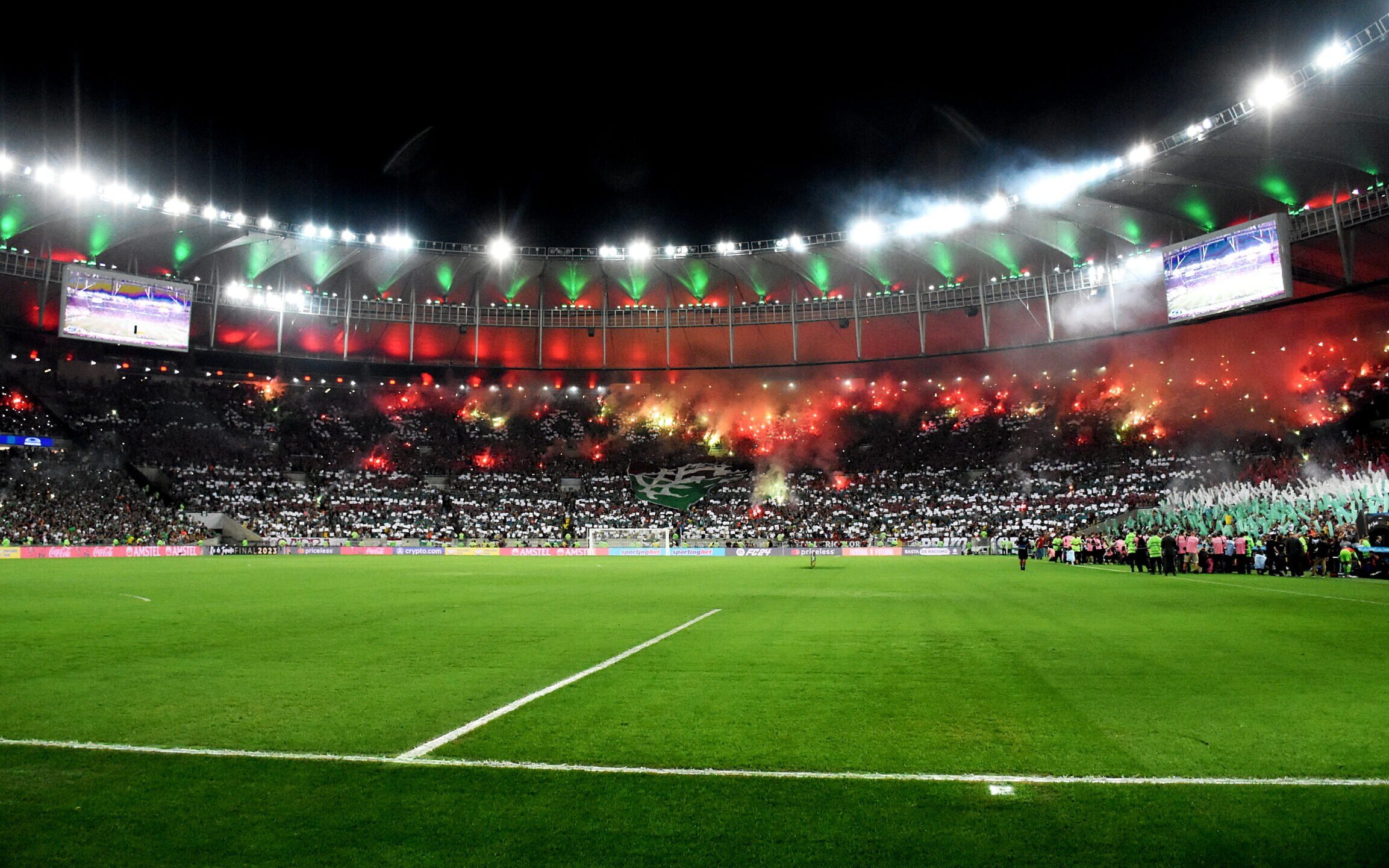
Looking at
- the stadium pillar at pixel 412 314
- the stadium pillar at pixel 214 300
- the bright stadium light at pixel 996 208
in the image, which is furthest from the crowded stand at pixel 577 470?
the bright stadium light at pixel 996 208

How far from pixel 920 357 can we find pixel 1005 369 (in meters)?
8.34

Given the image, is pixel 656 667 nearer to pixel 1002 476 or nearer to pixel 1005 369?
pixel 1002 476

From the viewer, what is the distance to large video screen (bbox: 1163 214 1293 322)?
120ft

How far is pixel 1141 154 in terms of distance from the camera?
133 ft

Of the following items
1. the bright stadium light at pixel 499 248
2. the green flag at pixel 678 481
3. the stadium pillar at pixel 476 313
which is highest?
the bright stadium light at pixel 499 248

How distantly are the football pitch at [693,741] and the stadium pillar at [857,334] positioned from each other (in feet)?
161

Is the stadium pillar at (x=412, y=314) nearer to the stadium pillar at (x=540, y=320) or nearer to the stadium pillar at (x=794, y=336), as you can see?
the stadium pillar at (x=540, y=320)

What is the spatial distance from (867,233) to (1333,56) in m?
25.3

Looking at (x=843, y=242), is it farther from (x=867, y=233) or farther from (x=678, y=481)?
(x=678, y=481)

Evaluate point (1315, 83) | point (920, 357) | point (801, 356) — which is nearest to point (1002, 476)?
point (920, 357)

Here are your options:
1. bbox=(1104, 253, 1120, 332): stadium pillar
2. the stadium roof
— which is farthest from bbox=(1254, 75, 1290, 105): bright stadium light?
bbox=(1104, 253, 1120, 332): stadium pillar

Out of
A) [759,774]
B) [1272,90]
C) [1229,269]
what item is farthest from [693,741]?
[1229,269]

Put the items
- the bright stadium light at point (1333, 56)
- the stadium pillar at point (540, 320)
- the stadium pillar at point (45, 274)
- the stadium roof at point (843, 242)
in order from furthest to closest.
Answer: the stadium pillar at point (540, 320) < the stadium pillar at point (45, 274) < the stadium roof at point (843, 242) < the bright stadium light at point (1333, 56)

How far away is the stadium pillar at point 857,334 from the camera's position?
198ft
